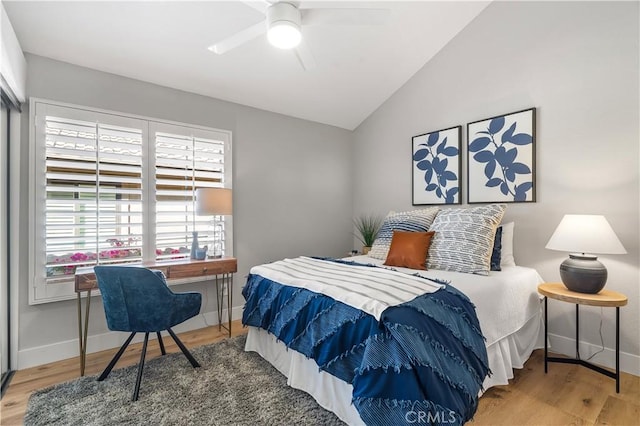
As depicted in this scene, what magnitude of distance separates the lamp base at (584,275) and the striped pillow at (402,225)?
111 centimetres

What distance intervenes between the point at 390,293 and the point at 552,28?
286 cm

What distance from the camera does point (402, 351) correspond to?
1.40m

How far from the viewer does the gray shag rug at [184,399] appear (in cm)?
179

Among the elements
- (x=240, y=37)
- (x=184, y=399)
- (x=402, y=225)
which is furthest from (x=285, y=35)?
(x=184, y=399)

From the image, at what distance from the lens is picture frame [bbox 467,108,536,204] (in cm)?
287

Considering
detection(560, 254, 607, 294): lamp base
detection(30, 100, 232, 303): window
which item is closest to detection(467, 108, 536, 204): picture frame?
detection(560, 254, 607, 294): lamp base

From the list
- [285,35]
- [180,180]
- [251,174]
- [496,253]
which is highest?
[285,35]

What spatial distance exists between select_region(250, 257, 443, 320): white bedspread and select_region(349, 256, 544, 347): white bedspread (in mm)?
387

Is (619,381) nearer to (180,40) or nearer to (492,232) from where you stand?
(492,232)

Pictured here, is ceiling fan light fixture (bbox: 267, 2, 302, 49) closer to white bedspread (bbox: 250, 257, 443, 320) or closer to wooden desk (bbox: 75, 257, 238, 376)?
white bedspread (bbox: 250, 257, 443, 320)

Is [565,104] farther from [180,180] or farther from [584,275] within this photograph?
[180,180]

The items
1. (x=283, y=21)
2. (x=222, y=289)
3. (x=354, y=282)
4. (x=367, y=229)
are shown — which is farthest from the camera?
(x=367, y=229)

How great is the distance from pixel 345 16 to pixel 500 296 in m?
2.14

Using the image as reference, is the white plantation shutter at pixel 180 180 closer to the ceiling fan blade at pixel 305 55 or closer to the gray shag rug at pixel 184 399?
the gray shag rug at pixel 184 399
